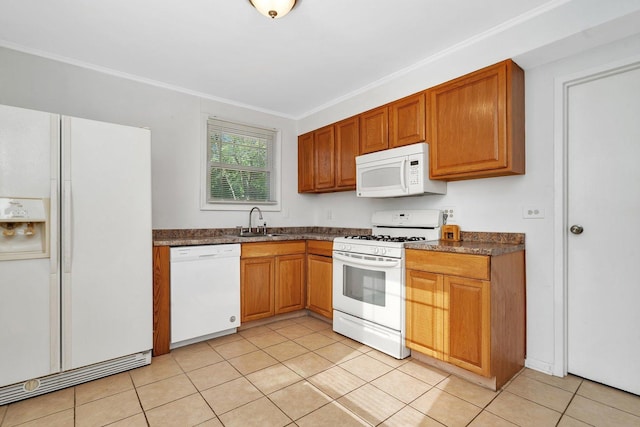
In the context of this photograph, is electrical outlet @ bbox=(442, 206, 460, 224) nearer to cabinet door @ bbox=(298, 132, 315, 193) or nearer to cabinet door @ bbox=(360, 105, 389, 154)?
cabinet door @ bbox=(360, 105, 389, 154)

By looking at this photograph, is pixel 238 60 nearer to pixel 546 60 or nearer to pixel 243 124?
pixel 243 124

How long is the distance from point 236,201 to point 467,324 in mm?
2706

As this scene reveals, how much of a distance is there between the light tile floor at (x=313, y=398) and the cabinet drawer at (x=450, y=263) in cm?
74

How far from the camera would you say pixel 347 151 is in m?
3.46

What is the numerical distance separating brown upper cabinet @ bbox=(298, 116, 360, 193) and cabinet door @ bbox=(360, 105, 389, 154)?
0.09m

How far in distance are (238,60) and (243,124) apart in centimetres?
110

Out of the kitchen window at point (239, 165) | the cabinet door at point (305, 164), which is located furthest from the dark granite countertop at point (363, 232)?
the cabinet door at point (305, 164)

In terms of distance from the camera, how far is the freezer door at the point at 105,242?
211 cm

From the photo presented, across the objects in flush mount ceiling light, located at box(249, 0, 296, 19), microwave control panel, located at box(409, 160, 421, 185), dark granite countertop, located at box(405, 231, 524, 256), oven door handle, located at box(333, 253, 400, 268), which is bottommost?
oven door handle, located at box(333, 253, 400, 268)

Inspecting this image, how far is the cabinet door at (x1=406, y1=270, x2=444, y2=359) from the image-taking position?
224 cm

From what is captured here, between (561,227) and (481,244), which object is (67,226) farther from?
(561,227)

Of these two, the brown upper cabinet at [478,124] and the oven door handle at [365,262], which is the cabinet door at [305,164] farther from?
A: the brown upper cabinet at [478,124]

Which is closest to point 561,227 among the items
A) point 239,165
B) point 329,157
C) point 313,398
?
point 313,398

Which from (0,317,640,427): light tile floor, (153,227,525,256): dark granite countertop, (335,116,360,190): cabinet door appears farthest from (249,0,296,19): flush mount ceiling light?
(0,317,640,427): light tile floor
